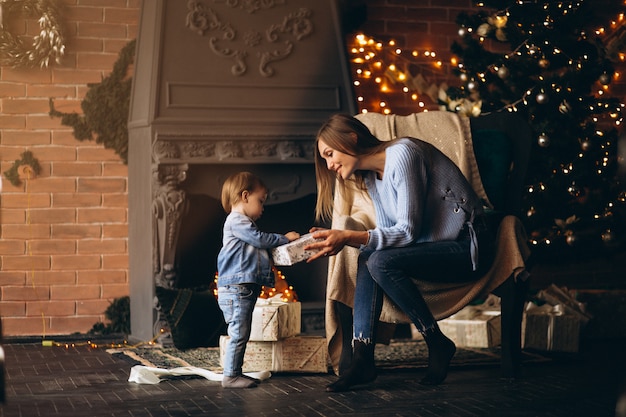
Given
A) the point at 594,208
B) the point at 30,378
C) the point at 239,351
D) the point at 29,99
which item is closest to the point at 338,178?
the point at 239,351

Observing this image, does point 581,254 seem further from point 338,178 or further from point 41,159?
point 41,159

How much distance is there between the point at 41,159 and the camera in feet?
16.7

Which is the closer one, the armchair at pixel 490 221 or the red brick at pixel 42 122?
the armchair at pixel 490 221

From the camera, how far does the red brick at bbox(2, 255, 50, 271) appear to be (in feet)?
16.6

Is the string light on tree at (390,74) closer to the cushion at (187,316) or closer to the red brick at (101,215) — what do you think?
the red brick at (101,215)

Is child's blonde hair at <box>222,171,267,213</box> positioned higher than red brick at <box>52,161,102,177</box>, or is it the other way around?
red brick at <box>52,161,102,177</box>

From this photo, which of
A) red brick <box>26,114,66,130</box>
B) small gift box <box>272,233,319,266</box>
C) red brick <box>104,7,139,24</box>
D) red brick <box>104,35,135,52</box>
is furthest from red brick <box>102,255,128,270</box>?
small gift box <box>272,233,319,266</box>

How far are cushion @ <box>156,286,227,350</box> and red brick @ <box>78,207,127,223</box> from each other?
0.81m

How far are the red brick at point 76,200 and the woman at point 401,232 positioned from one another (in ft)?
6.76

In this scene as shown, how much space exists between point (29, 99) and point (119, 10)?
0.70 metres

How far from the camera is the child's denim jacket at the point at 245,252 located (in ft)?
11.5

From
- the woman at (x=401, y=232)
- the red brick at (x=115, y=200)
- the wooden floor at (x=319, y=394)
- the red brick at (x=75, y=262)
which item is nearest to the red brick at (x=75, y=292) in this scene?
the red brick at (x=75, y=262)

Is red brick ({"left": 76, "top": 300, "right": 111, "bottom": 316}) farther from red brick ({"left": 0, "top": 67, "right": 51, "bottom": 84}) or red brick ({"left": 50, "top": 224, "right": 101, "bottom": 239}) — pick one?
red brick ({"left": 0, "top": 67, "right": 51, "bottom": 84})

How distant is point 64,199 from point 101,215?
219 mm
